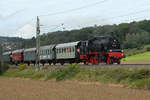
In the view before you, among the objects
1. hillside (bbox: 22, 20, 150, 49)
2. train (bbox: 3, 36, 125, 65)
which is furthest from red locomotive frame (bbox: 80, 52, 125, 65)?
hillside (bbox: 22, 20, 150, 49)

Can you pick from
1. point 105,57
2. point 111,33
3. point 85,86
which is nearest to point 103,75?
point 85,86

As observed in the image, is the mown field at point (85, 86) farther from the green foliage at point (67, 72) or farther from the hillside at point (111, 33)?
the hillside at point (111, 33)

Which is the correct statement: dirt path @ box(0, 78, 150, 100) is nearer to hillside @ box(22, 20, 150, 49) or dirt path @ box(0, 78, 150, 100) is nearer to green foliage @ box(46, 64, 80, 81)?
green foliage @ box(46, 64, 80, 81)

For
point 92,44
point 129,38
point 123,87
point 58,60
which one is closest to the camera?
point 123,87

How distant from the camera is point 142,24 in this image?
132 m

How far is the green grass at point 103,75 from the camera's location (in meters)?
24.1

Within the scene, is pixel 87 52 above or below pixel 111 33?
below

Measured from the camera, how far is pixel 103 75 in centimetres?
2922

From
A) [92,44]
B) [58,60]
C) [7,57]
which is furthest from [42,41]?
[92,44]

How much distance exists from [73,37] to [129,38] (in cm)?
3456

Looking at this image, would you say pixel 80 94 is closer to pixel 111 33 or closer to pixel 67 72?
pixel 67 72

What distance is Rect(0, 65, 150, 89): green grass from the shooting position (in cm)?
2406

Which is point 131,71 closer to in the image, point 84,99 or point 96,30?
point 84,99

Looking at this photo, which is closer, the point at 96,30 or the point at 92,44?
the point at 92,44
